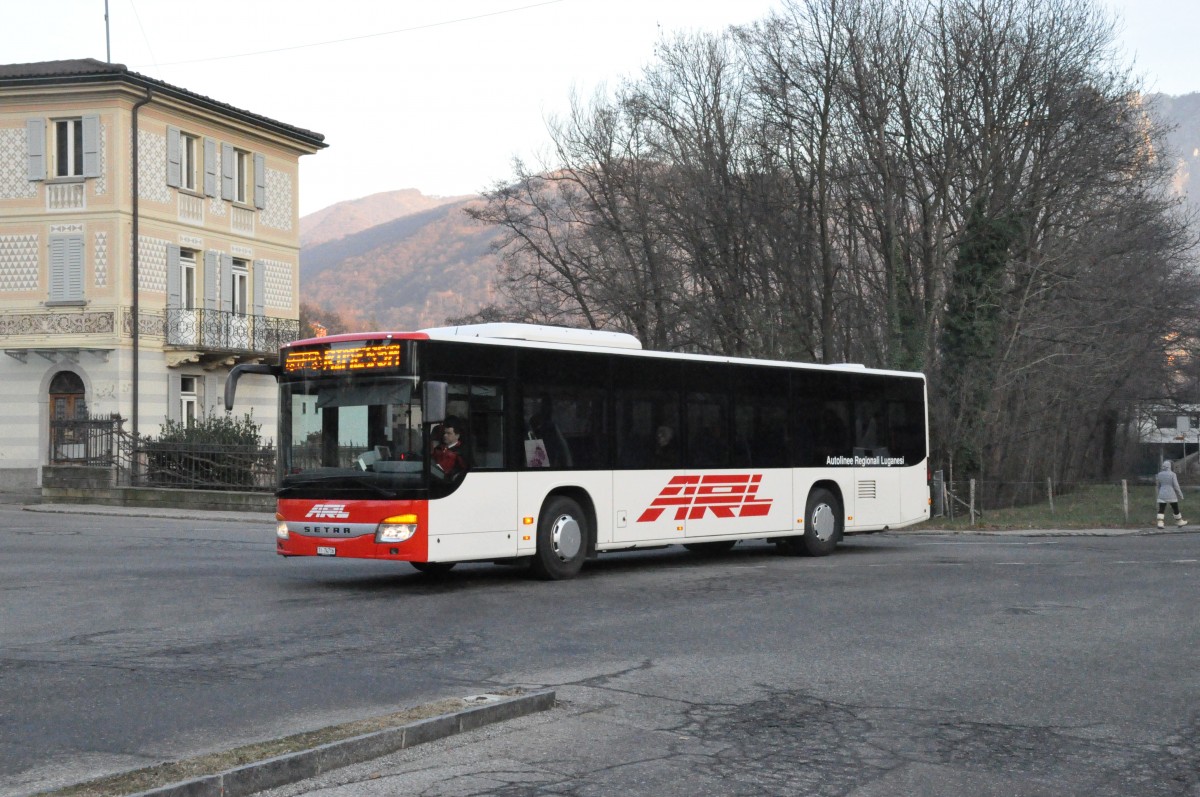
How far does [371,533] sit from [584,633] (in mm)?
3967

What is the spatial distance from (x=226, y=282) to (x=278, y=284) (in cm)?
324

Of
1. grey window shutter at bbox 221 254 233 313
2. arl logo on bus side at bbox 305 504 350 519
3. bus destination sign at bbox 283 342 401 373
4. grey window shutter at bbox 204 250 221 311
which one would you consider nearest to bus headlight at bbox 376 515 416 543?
arl logo on bus side at bbox 305 504 350 519

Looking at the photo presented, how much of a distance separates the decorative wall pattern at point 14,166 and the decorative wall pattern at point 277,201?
7.97m

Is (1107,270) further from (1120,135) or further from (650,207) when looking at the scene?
(650,207)

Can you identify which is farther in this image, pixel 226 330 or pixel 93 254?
pixel 226 330

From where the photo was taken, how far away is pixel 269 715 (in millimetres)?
7789

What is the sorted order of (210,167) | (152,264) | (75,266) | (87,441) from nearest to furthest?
(87,441) → (75,266) → (152,264) → (210,167)

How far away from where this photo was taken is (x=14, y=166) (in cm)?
4047

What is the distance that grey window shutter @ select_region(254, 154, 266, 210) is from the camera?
4562cm

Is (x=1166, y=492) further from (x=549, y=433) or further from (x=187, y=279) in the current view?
(x=187, y=279)

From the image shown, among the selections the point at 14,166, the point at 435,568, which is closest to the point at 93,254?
the point at 14,166

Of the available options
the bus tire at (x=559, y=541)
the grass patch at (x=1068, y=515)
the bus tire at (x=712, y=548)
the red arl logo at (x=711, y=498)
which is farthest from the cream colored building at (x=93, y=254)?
the bus tire at (x=559, y=541)

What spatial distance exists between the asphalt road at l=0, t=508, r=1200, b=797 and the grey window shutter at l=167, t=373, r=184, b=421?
24.5 meters

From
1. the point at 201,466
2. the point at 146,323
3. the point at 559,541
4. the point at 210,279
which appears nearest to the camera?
the point at 559,541
